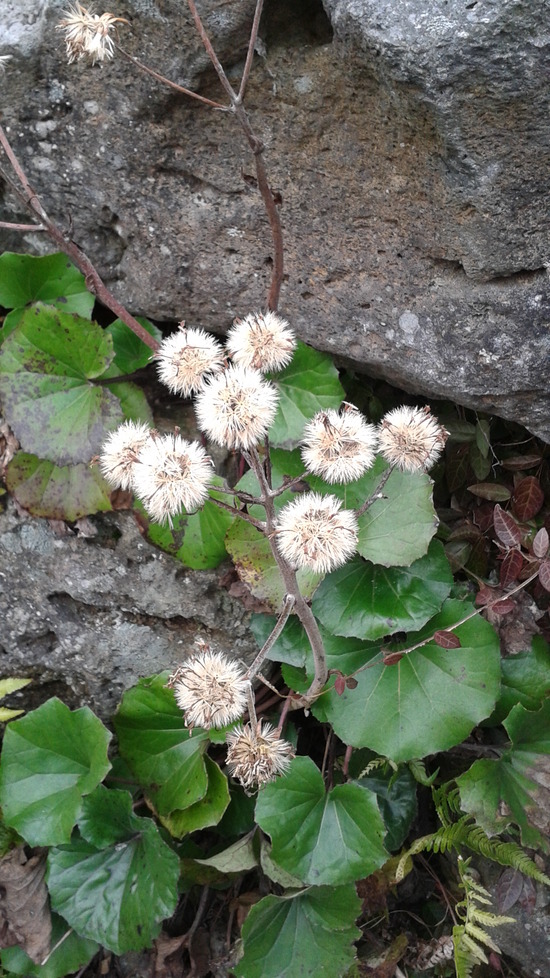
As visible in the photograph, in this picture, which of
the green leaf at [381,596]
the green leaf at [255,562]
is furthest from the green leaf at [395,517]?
the green leaf at [255,562]

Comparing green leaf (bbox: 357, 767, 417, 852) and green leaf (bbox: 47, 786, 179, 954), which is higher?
green leaf (bbox: 357, 767, 417, 852)

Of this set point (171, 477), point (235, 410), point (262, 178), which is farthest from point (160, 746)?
point (262, 178)

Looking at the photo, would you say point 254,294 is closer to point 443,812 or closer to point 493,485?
point 493,485

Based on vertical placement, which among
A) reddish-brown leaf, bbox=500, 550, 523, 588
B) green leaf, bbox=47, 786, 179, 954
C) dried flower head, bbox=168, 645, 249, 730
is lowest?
green leaf, bbox=47, 786, 179, 954

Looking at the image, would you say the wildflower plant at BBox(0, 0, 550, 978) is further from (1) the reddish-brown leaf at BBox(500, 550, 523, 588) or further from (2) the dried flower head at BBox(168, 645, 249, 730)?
(2) the dried flower head at BBox(168, 645, 249, 730)

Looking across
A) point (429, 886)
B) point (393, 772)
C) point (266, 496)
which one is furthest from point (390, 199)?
point (429, 886)

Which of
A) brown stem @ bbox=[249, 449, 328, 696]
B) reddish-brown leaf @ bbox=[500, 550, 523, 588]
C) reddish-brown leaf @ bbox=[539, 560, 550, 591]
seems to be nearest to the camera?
brown stem @ bbox=[249, 449, 328, 696]

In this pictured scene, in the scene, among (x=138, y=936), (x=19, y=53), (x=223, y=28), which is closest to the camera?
(x=223, y=28)

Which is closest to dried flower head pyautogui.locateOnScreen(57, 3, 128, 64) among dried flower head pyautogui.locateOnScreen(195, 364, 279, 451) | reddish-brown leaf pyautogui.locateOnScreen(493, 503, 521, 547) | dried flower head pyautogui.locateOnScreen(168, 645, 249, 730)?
dried flower head pyautogui.locateOnScreen(195, 364, 279, 451)
